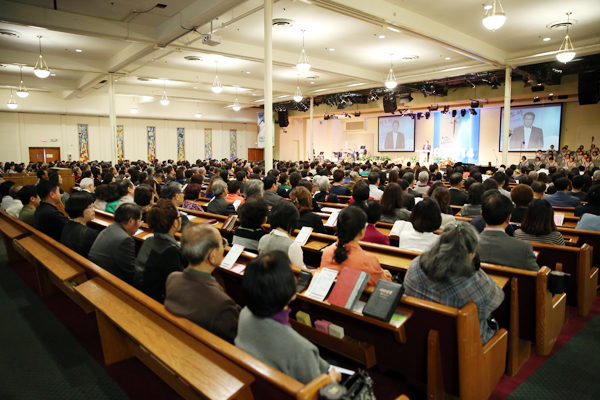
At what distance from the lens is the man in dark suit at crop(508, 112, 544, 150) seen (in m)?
14.2

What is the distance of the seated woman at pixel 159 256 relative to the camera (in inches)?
89.1

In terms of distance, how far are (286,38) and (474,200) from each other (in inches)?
272

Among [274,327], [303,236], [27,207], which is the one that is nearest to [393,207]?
[303,236]

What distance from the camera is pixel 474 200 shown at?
433 cm

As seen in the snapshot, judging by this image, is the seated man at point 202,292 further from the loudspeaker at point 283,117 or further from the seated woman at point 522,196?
the loudspeaker at point 283,117

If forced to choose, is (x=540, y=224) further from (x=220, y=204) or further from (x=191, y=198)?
(x=191, y=198)

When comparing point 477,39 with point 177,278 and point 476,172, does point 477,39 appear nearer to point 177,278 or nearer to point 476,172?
point 476,172

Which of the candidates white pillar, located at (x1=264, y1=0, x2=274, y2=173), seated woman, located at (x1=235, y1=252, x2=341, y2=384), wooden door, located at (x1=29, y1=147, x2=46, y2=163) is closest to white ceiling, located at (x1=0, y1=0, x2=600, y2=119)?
white pillar, located at (x1=264, y1=0, x2=274, y2=173)

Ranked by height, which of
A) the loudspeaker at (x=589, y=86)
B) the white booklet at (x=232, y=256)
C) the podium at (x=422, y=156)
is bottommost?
the white booklet at (x=232, y=256)

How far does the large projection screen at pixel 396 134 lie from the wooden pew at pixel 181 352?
1762 centimetres

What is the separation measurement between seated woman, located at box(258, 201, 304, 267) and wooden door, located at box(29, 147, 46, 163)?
18729 millimetres

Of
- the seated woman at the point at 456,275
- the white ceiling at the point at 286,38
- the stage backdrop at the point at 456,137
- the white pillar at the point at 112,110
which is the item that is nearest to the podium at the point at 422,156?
the stage backdrop at the point at 456,137

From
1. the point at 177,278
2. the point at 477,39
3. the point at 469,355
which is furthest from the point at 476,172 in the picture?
the point at 177,278

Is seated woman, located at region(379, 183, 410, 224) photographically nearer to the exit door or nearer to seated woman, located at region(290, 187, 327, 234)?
seated woman, located at region(290, 187, 327, 234)
